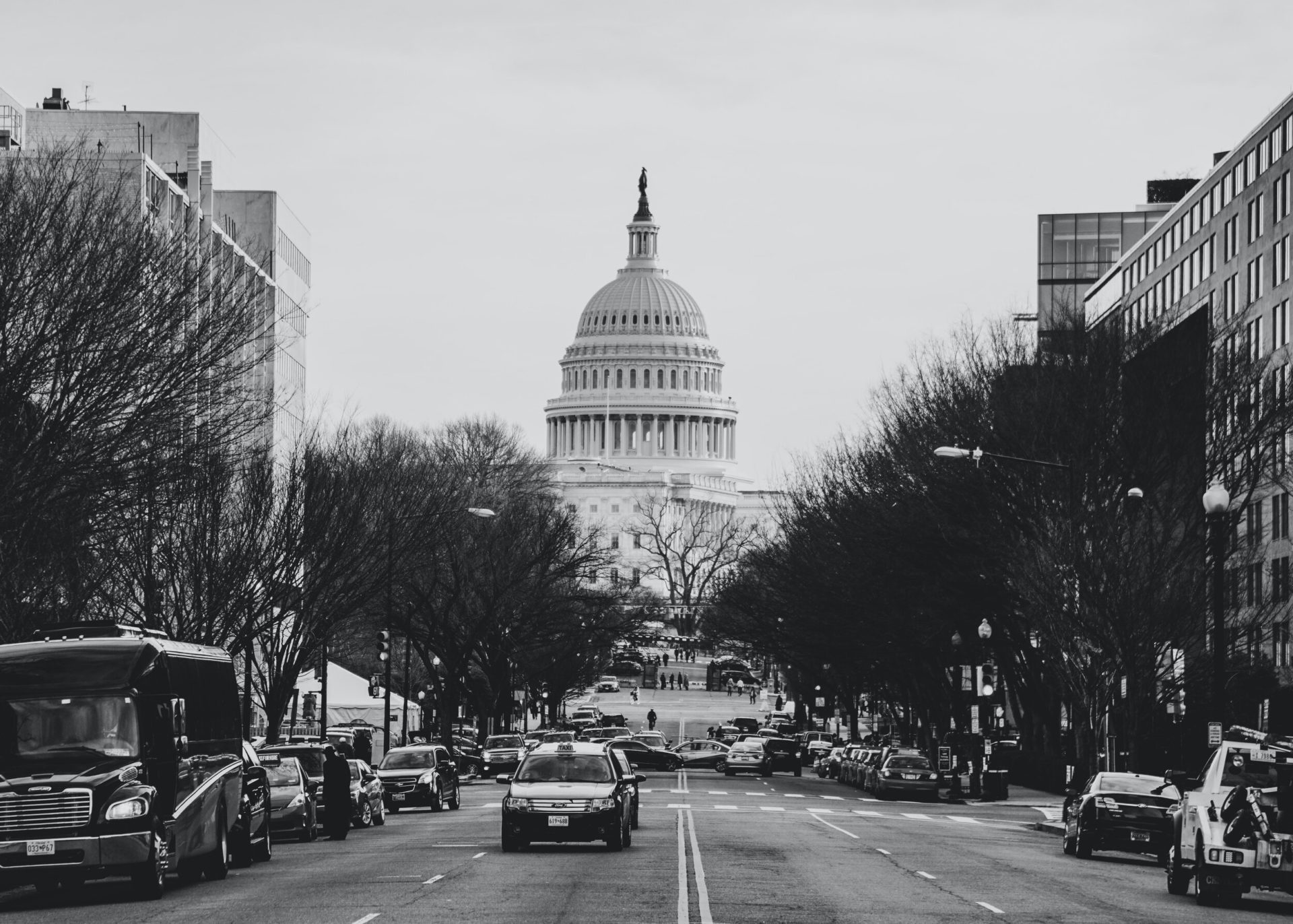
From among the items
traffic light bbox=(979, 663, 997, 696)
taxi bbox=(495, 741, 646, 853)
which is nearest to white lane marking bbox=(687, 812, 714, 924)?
taxi bbox=(495, 741, 646, 853)

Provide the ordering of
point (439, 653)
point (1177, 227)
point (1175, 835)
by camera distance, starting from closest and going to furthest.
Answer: point (1175, 835)
point (439, 653)
point (1177, 227)

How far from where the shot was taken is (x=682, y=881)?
25.0 m

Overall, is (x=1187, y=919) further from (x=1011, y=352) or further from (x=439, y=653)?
(x=439, y=653)

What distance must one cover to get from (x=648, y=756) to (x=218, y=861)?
50.7m

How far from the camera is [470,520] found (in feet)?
262

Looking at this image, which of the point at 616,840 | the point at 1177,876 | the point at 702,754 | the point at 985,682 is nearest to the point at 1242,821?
the point at 1177,876

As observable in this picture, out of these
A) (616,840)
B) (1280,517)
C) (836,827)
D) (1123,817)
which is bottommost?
(836,827)

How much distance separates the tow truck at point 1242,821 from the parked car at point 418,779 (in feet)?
81.7

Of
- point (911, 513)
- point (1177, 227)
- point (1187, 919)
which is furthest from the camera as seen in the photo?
point (1177, 227)

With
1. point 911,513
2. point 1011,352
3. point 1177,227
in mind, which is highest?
point 1177,227

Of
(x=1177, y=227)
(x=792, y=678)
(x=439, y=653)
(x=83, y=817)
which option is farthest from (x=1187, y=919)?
(x=792, y=678)

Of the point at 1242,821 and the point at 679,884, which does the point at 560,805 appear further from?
the point at 1242,821

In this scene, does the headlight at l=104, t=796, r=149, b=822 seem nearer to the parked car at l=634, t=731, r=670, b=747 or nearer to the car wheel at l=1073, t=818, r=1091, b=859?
the car wheel at l=1073, t=818, r=1091, b=859

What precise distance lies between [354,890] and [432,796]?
2387cm
